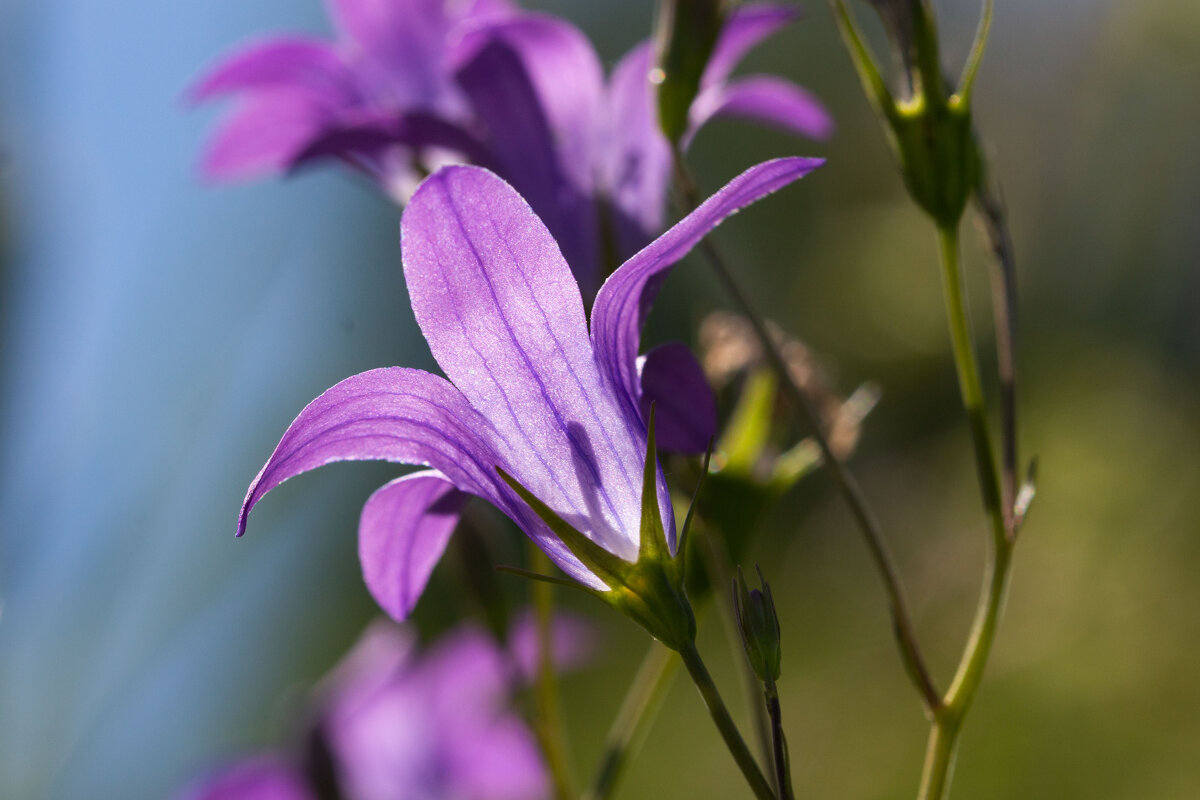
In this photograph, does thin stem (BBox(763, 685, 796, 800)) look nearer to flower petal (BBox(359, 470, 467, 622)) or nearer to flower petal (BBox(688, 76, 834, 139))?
flower petal (BBox(359, 470, 467, 622))

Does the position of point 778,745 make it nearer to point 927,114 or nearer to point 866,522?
point 866,522

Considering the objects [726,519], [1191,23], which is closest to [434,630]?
[1191,23]

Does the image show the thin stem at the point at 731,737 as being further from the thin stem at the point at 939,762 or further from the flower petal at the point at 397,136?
A: the flower petal at the point at 397,136

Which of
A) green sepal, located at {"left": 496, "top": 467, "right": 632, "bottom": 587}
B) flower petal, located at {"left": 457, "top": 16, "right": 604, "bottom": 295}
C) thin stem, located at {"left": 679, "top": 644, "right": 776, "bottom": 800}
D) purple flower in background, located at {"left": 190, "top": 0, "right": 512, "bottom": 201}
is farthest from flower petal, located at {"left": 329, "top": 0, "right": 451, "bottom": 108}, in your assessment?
thin stem, located at {"left": 679, "top": 644, "right": 776, "bottom": 800}

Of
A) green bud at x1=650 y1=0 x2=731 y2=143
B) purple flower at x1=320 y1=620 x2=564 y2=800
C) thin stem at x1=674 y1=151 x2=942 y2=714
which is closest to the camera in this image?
thin stem at x1=674 y1=151 x2=942 y2=714

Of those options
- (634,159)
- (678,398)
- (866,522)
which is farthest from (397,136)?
(866,522)

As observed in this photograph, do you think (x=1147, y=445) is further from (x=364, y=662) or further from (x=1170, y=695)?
(x=364, y=662)

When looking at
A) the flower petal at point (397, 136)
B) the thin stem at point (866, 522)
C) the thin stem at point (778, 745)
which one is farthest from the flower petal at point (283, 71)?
the thin stem at point (778, 745)
